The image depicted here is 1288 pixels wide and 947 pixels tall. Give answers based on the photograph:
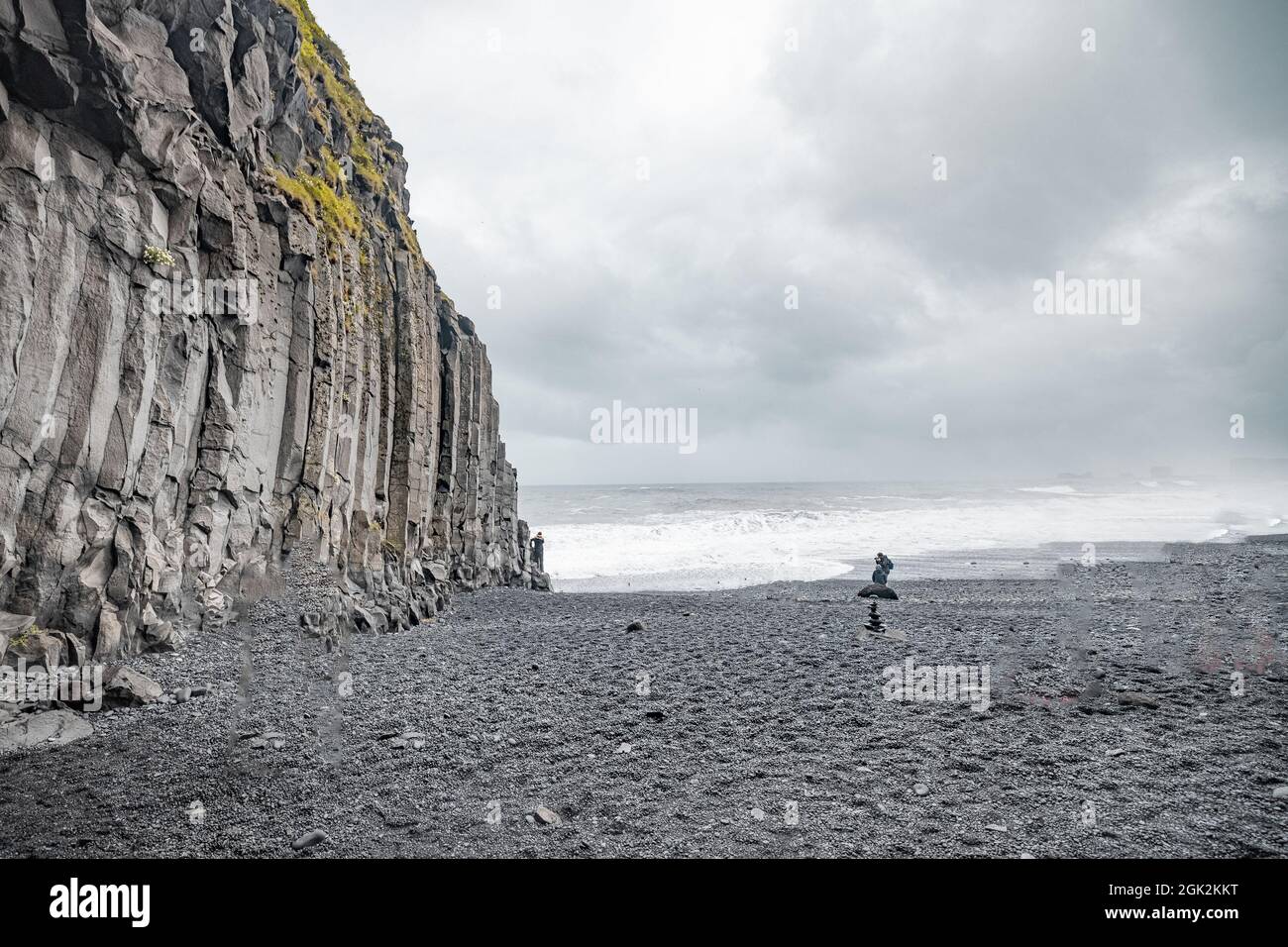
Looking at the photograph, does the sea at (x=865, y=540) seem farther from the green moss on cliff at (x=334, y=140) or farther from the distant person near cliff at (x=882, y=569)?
the green moss on cliff at (x=334, y=140)

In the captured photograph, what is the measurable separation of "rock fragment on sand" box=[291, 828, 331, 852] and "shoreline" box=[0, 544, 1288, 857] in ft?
0.32

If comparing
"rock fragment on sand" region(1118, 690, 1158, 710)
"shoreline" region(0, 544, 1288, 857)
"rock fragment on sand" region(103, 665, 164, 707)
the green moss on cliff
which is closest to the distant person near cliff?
"shoreline" region(0, 544, 1288, 857)

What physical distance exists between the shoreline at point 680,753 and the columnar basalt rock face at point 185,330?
2.30 m

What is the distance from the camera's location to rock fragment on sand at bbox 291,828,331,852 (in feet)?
20.4

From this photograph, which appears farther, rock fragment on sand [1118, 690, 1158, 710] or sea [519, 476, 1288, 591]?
sea [519, 476, 1288, 591]

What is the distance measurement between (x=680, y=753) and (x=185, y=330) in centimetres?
1331

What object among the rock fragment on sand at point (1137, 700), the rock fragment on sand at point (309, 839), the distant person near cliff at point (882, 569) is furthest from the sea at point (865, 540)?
the rock fragment on sand at point (309, 839)

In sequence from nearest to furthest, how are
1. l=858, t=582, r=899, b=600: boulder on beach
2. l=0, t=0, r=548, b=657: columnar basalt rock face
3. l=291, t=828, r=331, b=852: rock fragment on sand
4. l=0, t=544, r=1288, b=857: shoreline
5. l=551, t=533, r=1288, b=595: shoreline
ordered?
l=291, t=828, r=331, b=852: rock fragment on sand < l=0, t=544, r=1288, b=857: shoreline < l=0, t=0, r=548, b=657: columnar basalt rock face < l=858, t=582, r=899, b=600: boulder on beach < l=551, t=533, r=1288, b=595: shoreline

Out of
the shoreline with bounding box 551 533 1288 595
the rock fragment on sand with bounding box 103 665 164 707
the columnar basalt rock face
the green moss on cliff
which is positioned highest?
the green moss on cliff

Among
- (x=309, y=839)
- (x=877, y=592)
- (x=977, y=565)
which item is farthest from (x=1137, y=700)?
(x=977, y=565)

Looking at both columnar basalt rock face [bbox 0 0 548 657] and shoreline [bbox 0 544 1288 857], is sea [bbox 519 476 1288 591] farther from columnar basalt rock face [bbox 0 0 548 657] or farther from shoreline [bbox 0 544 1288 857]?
→ shoreline [bbox 0 544 1288 857]

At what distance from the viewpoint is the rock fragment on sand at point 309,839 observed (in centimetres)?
622

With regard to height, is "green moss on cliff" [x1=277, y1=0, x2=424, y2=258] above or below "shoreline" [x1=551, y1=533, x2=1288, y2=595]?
above
